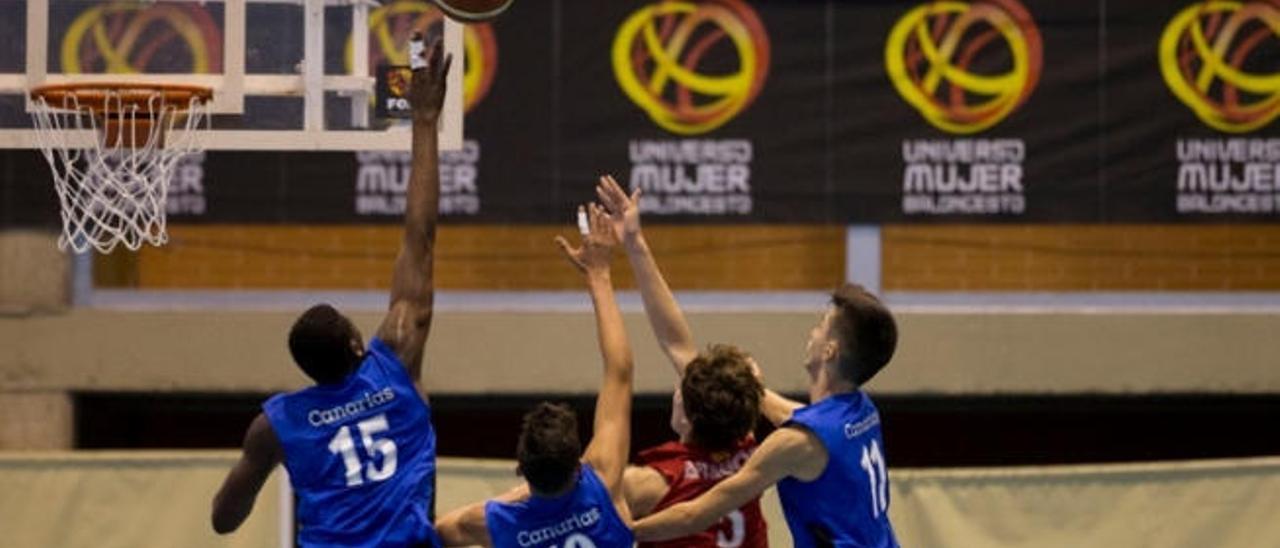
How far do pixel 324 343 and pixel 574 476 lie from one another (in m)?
0.75

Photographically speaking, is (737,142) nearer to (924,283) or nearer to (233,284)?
(924,283)

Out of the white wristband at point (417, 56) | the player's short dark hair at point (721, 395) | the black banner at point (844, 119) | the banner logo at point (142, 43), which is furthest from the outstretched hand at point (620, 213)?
the black banner at point (844, 119)

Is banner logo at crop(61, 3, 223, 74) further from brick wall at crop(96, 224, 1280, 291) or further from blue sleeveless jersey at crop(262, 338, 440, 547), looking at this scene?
brick wall at crop(96, 224, 1280, 291)

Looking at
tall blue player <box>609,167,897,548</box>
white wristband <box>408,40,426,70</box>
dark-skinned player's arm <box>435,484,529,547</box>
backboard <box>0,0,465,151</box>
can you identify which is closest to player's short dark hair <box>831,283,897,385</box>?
tall blue player <box>609,167,897,548</box>

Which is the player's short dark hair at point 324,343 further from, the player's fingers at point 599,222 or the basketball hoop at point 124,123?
the basketball hoop at point 124,123

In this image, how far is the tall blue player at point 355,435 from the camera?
6312mm

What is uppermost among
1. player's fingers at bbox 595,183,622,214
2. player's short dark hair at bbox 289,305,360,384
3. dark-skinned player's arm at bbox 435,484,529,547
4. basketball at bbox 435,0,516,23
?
basketball at bbox 435,0,516,23

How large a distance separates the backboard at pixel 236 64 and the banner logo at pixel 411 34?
0.09 meters

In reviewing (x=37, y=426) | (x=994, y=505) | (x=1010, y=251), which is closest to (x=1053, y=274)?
(x=1010, y=251)

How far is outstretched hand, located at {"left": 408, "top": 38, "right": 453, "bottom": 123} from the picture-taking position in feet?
21.6

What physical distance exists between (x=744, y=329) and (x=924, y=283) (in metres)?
1.21

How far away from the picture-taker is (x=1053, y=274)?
1363 centimetres

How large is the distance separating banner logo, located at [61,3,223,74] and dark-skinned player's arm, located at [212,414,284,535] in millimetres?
2902

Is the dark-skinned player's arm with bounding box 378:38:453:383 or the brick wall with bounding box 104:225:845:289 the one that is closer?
the dark-skinned player's arm with bounding box 378:38:453:383
